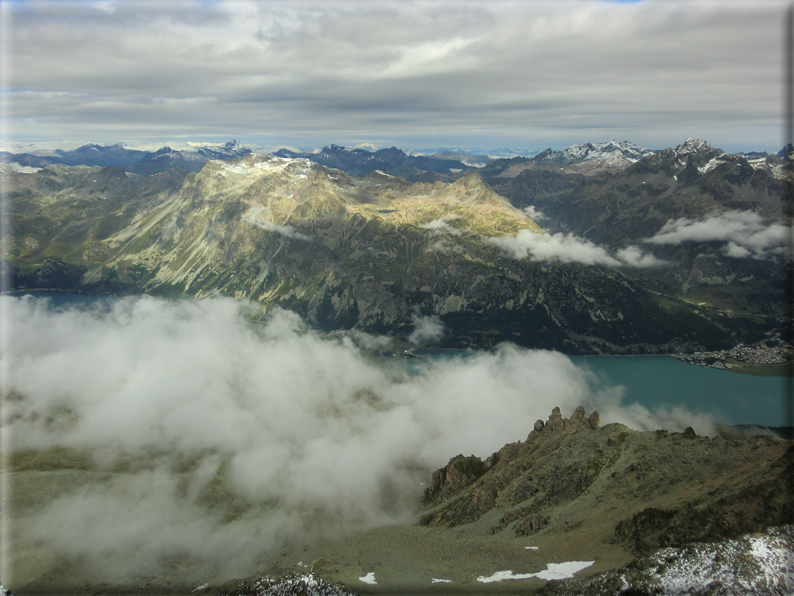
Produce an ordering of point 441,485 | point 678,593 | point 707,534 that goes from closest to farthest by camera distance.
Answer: point 678,593
point 707,534
point 441,485

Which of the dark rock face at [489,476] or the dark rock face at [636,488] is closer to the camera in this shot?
the dark rock face at [636,488]

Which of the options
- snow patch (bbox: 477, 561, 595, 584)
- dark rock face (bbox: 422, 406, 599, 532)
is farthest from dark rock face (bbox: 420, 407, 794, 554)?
snow patch (bbox: 477, 561, 595, 584)

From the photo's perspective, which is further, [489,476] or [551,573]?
[489,476]

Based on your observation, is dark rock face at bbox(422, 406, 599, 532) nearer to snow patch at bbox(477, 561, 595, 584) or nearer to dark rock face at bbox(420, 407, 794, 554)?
dark rock face at bbox(420, 407, 794, 554)

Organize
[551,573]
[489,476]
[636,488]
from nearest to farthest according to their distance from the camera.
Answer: [551,573] → [636,488] → [489,476]

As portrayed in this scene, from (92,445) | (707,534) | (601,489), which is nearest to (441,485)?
(601,489)

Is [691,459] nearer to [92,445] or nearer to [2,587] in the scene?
[2,587]

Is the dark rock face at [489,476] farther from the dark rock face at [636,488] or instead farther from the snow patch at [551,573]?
the snow patch at [551,573]

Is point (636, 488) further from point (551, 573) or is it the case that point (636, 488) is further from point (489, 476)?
point (489, 476)

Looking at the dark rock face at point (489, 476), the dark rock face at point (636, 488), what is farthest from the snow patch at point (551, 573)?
the dark rock face at point (489, 476)

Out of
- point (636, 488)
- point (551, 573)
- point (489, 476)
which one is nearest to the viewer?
point (551, 573)

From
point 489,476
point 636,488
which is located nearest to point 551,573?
point 636,488
